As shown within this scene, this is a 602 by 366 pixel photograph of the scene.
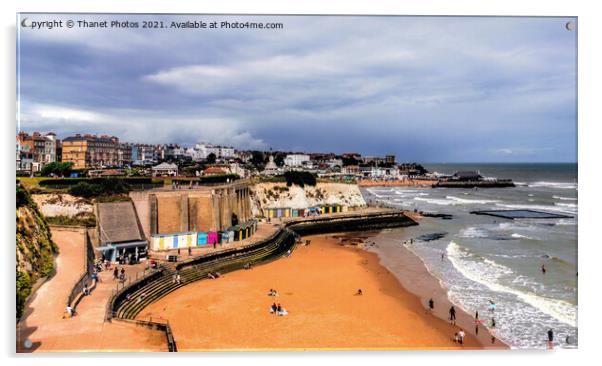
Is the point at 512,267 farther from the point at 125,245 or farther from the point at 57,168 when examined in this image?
the point at 57,168

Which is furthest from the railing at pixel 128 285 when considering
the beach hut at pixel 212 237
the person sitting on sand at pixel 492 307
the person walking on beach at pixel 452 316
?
the person sitting on sand at pixel 492 307

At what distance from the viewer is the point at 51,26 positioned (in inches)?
455

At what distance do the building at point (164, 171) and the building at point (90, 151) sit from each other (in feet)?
15.6

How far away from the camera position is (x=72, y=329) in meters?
11.7

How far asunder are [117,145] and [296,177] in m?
21.8

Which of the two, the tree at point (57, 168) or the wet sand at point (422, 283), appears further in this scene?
the tree at point (57, 168)

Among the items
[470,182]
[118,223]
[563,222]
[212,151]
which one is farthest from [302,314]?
[470,182]

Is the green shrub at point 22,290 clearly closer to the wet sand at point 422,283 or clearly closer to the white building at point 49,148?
the white building at point 49,148

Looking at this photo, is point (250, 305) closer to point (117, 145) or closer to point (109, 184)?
point (109, 184)

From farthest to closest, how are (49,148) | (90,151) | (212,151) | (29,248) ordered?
(212,151), (90,151), (49,148), (29,248)

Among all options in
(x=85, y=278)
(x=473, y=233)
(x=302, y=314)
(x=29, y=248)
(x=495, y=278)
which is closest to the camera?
(x=29, y=248)

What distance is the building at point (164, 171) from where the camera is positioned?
30969 millimetres
